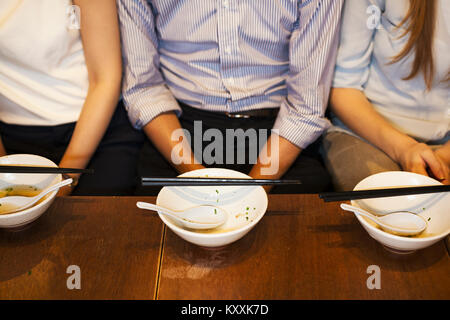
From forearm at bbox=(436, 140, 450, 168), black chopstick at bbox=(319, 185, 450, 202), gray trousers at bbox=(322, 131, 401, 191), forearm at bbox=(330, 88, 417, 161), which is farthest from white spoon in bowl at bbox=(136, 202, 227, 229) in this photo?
forearm at bbox=(436, 140, 450, 168)

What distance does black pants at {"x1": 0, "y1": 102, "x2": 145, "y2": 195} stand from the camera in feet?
4.66

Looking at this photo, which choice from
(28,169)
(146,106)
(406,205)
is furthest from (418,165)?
(28,169)

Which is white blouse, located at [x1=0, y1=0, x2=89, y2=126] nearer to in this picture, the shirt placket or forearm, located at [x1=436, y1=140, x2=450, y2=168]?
the shirt placket

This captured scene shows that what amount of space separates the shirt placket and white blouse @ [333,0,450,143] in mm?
412

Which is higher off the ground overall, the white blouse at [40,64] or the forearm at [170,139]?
the white blouse at [40,64]

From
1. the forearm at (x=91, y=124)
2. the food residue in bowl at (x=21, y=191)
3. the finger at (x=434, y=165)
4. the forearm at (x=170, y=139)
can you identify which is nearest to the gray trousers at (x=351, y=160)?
the finger at (x=434, y=165)

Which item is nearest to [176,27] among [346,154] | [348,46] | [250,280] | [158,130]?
[158,130]

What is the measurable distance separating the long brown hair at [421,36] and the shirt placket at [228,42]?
1.96 feet

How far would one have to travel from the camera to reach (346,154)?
1452mm

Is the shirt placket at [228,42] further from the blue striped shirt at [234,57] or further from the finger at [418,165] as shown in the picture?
the finger at [418,165]

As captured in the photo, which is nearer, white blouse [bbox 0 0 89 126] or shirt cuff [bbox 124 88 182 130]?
white blouse [bbox 0 0 89 126]

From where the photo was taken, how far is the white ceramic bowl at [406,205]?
2.62 ft

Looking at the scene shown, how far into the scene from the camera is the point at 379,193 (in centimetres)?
85

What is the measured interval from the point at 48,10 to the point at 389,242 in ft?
4.43
